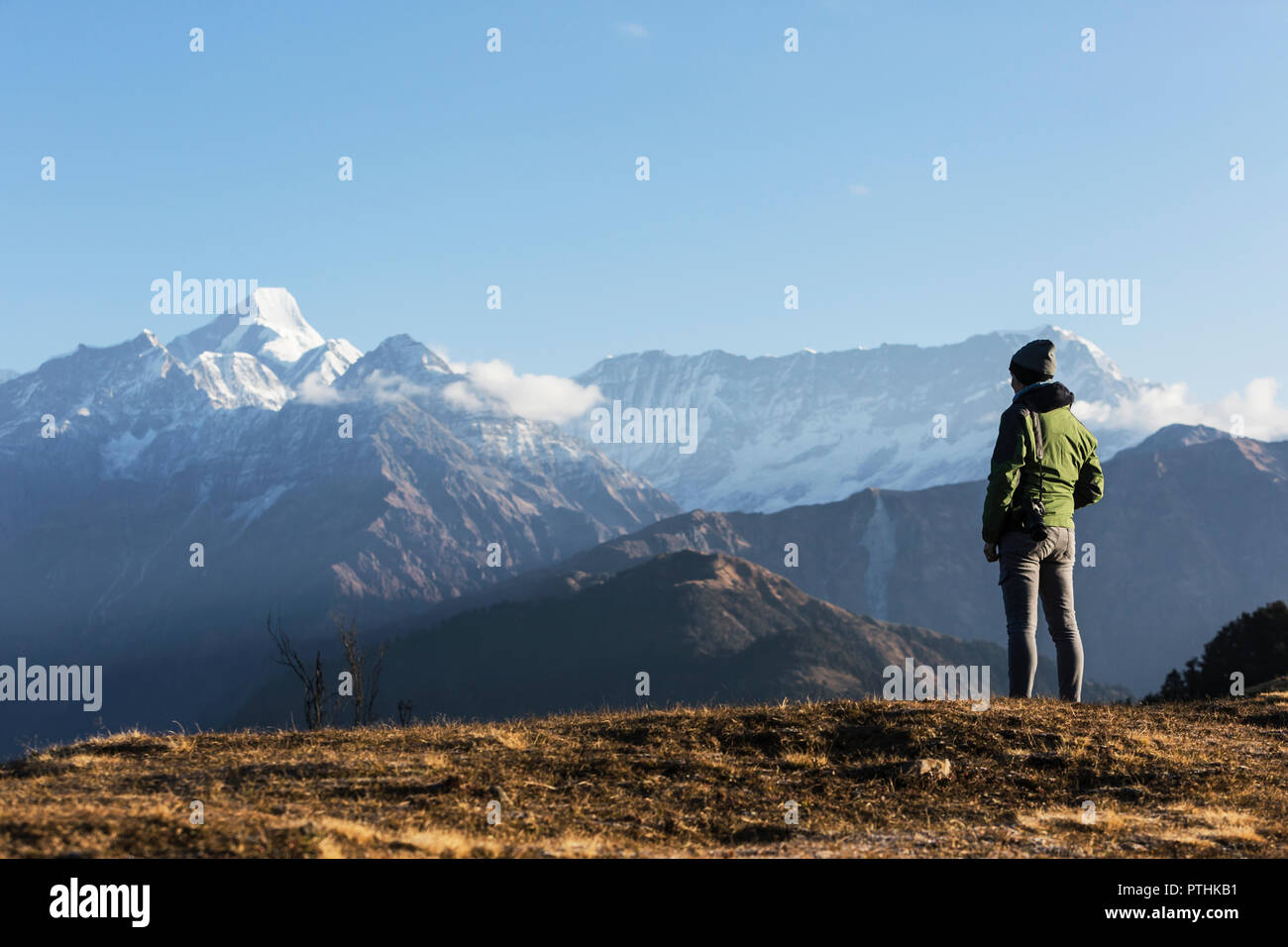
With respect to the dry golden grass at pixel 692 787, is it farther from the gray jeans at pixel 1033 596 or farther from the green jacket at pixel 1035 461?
the green jacket at pixel 1035 461

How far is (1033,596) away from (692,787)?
5546 mm

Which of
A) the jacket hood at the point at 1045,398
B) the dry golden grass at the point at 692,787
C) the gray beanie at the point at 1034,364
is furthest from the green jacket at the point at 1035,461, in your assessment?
the dry golden grass at the point at 692,787

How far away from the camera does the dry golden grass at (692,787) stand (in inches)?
307

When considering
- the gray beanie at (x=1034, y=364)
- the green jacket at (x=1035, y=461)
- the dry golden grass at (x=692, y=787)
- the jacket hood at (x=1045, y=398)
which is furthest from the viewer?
the gray beanie at (x=1034, y=364)

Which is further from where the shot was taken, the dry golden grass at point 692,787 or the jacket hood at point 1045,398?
the jacket hood at point 1045,398

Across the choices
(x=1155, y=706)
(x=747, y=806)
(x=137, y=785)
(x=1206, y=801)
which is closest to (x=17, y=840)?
(x=137, y=785)

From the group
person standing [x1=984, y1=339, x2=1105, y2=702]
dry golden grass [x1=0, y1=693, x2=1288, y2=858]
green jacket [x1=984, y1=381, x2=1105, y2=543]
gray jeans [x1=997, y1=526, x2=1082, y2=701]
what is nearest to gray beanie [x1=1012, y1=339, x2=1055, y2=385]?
person standing [x1=984, y1=339, x2=1105, y2=702]

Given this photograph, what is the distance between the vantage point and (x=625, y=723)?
12594mm

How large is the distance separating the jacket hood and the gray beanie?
9.4 inches

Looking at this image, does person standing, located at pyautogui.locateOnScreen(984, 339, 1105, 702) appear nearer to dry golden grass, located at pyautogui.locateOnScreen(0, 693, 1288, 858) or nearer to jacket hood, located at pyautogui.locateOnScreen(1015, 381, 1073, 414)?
jacket hood, located at pyautogui.locateOnScreen(1015, 381, 1073, 414)

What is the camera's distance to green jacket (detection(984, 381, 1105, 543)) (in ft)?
41.7

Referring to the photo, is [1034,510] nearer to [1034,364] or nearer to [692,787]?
[1034,364]

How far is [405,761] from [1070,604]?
8325 millimetres
